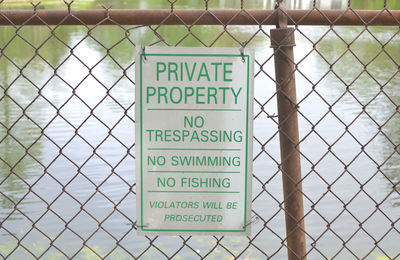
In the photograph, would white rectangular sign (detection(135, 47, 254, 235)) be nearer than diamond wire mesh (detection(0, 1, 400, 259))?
Yes

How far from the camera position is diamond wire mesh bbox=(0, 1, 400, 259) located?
2.10 m

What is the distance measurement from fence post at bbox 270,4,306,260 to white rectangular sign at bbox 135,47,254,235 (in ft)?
0.48

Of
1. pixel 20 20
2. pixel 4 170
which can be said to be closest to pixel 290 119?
pixel 20 20

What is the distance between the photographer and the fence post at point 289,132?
1.76m

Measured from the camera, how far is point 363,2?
17.7 m

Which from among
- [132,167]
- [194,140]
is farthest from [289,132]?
[132,167]

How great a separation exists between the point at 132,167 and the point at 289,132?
3.27 meters

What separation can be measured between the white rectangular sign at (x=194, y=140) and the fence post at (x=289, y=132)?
15 cm

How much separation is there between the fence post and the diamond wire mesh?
6 cm

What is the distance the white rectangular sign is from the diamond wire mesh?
99mm

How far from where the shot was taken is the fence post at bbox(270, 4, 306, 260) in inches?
69.2

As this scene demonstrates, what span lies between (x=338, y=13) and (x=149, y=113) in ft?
2.40

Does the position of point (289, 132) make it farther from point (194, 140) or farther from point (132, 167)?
point (132, 167)

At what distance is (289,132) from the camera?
5.98 ft
